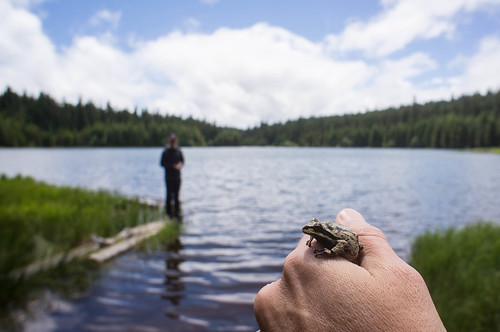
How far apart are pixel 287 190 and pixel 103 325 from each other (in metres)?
26.2

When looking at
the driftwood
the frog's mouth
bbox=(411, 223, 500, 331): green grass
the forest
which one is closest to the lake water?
the driftwood

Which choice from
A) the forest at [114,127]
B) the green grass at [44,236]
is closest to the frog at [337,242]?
the green grass at [44,236]

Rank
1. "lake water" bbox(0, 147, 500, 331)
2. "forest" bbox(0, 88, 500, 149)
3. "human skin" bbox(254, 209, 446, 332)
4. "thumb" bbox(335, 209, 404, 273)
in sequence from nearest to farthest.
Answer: "human skin" bbox(254, 209, 446, 332)
"thumb" bbox(335, 209, 404, 273)
"lake water" bbox(0, 147, 500, 331)
"forest" bbox(0, 88, 500, 149)

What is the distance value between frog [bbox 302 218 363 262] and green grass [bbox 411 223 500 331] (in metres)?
6.97

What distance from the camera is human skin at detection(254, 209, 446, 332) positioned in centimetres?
121

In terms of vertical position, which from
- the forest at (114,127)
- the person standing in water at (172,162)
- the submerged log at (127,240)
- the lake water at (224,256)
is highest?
the forest at (114,127)

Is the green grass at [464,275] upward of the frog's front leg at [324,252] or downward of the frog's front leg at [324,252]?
downward

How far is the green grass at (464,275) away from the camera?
7098mm

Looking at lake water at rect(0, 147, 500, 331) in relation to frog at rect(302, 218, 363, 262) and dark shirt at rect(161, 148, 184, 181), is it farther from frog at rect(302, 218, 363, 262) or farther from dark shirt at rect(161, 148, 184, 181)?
frog at rect(302, 218, 363, 262)

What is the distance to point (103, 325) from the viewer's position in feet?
25.3

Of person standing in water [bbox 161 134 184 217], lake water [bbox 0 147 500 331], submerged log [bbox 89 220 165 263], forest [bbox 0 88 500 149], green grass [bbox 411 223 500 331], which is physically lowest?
lake water [bbox 0 147 500 331]

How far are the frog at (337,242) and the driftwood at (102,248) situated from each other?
30.6 ft

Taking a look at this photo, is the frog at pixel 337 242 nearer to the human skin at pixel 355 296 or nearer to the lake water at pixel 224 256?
the human skin at pixel 355 296

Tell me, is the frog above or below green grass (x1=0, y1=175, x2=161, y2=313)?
above
